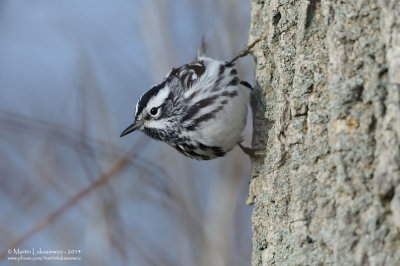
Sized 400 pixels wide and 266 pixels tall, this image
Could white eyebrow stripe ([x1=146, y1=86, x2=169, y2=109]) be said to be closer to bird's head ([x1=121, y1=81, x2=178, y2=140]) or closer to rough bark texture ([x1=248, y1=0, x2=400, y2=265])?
bird's head ([x1=121, y1=81, x2=178, y2=140])

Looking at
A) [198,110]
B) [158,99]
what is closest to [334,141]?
[198,110]

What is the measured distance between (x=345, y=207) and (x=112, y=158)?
347 centimetres

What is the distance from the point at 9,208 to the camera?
6562 millimetres

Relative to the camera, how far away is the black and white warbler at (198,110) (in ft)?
11.4

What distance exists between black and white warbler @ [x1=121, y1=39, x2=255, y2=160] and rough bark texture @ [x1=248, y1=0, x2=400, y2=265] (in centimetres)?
64

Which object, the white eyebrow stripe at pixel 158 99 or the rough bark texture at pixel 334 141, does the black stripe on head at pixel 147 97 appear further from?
the rough bark texture at pixel 334 141

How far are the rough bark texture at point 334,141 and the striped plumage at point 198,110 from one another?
638 millimetres

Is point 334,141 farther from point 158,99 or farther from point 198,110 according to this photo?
point 158,99

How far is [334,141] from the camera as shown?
2.30 meters

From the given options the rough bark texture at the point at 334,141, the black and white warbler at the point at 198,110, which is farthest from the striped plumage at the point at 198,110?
the rough bark texture at the point at 334,141

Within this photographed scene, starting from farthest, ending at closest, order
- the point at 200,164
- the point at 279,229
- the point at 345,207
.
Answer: the point at 200,164 → the point at 279,229 → the point at 345,207

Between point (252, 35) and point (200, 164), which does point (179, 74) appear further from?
point (200, 164)

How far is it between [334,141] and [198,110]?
1.41m

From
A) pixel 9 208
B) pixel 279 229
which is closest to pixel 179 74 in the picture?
pixel 279 229
